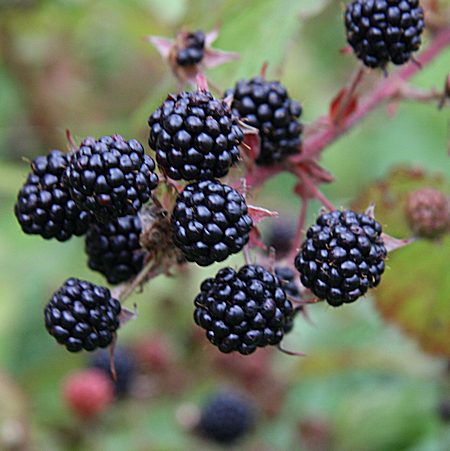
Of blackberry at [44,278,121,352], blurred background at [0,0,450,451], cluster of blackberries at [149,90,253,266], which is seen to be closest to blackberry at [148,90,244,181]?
cluster of blackberries at [149,90,253,266]

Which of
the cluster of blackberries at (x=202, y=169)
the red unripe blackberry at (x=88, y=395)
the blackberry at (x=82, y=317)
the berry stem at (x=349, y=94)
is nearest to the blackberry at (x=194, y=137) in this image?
the cluster of blackberries at (x=202, y=169)

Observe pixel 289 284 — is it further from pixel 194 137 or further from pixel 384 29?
pixel 384 29

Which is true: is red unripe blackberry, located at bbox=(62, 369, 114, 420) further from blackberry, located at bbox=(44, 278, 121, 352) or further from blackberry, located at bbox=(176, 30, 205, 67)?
blackberry, located at bbox=(176, 30, 205, 67)

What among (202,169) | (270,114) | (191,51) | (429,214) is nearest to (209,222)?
(202,169)

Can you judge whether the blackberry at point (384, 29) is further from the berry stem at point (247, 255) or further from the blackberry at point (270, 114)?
the berry stem at point (247, 255)

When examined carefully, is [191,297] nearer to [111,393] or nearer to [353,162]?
[111,393]

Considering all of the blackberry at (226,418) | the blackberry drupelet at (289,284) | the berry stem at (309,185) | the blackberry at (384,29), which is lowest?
the blackberry at (226,418)
